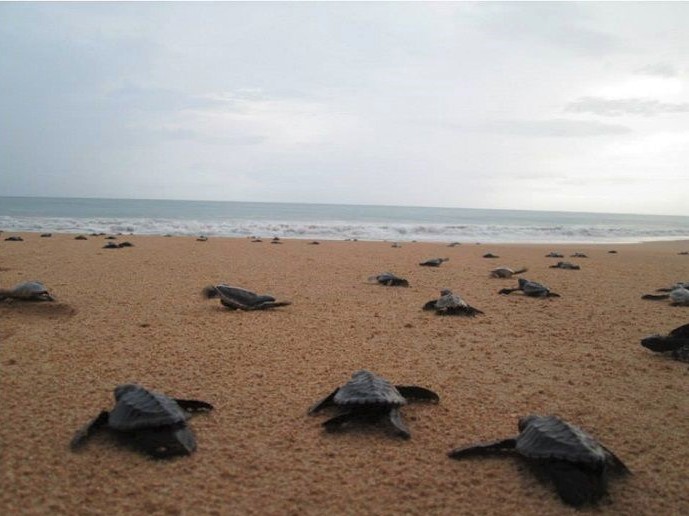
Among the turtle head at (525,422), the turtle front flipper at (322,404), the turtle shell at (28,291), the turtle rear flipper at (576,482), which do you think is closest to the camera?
the turtle rear flipper at (576,482)

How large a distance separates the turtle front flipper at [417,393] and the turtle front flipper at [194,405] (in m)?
1.24

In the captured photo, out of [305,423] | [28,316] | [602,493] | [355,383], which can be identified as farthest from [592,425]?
[28,316]

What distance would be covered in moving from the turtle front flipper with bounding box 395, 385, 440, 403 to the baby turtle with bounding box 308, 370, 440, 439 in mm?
119

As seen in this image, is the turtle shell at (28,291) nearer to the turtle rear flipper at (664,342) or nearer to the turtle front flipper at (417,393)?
the turtle front flipper at (417,393)

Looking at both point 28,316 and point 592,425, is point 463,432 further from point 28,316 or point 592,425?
point 28,316

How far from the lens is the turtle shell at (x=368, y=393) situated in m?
2.77

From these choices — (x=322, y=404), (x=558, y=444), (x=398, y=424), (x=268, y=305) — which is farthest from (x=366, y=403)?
(x=268, y=305)

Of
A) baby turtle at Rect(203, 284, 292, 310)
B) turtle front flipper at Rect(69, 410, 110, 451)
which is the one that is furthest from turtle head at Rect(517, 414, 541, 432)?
baby turtle at Rect(203, 284, 292, 310)

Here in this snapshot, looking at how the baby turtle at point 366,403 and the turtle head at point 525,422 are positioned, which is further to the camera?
the baby turtle at point 366,403

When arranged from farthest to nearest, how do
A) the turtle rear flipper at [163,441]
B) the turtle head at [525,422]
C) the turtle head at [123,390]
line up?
the turtle head at [123,390], the turtle head at [525,422], the turtle rear flipper at [163,441]

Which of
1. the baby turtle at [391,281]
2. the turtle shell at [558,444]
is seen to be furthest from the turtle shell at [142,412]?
the baby turtle at [391,281]

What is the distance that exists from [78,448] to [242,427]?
84 centimetres

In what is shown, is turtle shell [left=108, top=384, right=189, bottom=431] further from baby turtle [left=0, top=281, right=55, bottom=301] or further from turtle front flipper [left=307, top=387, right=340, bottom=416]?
baby turtle [left=0, top=281, right=55, bottom=301]

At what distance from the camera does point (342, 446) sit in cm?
255
